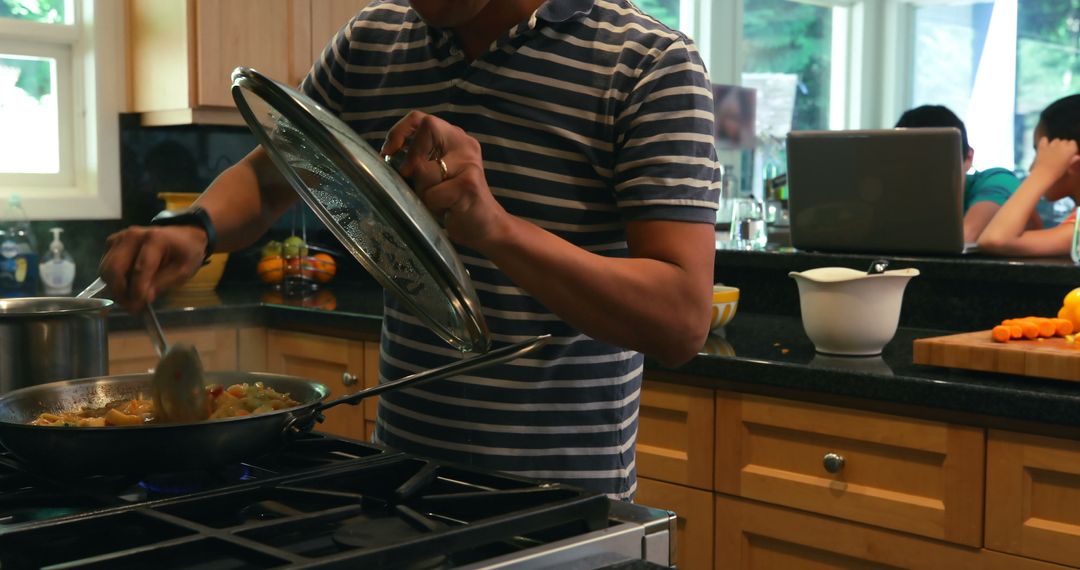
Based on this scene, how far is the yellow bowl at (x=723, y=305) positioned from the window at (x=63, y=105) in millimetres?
1792

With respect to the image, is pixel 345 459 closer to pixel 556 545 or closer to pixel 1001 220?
pixel 556 545

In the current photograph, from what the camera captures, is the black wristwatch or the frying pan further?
the black wristwatch

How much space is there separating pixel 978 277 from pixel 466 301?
1.84m

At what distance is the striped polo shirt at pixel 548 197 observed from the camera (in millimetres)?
1270

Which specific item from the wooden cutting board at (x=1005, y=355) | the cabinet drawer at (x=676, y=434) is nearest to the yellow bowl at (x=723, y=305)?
the cabinet drawer at (x=676, y=434)

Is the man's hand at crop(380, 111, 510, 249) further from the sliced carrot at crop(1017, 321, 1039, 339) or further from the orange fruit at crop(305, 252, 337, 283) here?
the orange fruit at crop(305, 252, 337, 283)

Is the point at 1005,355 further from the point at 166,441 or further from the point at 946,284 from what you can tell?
the point at 166,441

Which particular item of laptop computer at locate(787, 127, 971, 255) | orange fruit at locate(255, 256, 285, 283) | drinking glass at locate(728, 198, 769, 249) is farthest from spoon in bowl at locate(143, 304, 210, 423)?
orange fruit at locate(255, 256, 285, 283)

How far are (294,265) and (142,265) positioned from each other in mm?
2344

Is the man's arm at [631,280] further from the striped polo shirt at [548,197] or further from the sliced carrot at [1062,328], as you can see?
the sliced carrot at [1062,328]

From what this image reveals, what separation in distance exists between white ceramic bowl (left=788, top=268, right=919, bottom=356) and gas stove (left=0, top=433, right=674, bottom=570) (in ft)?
4.25

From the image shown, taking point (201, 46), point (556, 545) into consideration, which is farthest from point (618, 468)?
point (201, 46)

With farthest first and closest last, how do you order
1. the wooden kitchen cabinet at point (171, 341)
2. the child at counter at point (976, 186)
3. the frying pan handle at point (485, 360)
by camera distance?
1. the child at counter at point (976, 186)
2. the wooden kitchen cabinet at point (171, 341)
3. the frying pan handle at point (485, 360)

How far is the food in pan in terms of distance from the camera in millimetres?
987
